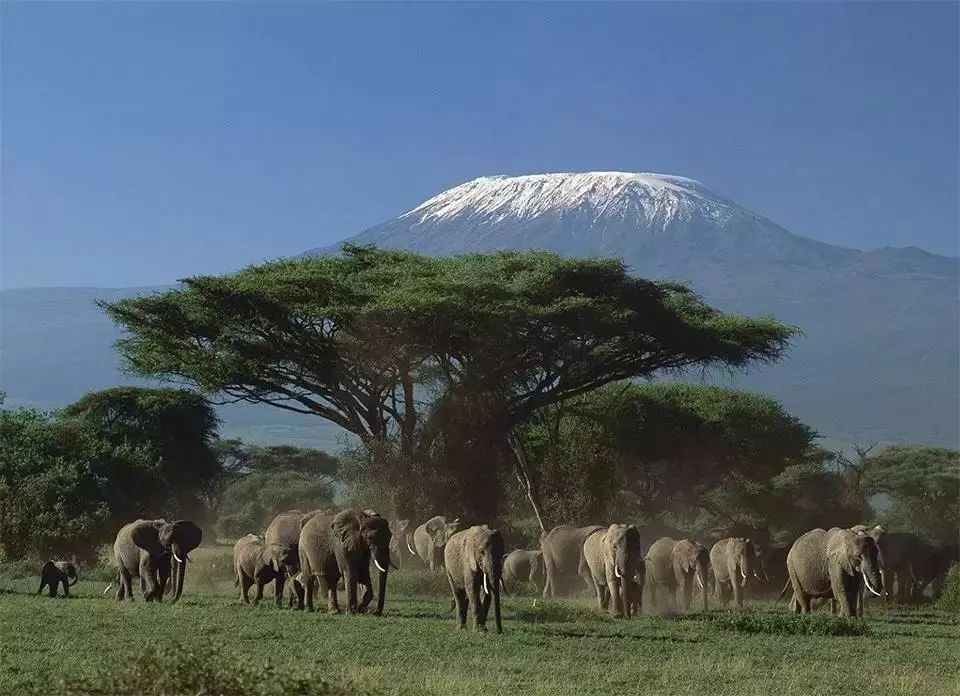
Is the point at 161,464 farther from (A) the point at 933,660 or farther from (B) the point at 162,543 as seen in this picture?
(A) the point at 933,660

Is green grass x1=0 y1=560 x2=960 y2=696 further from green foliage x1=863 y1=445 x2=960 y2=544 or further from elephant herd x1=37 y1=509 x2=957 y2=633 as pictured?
green foliage x1=863 y1=445 x2=960 y2=544

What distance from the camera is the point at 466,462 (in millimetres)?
39688

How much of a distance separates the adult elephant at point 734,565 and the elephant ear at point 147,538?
11.6 meters

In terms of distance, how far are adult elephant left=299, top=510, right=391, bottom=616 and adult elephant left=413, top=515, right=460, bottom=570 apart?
219 inches

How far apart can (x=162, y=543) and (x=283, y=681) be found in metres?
12.7

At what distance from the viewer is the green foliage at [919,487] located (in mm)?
61938

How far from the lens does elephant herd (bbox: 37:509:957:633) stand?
2289 cm

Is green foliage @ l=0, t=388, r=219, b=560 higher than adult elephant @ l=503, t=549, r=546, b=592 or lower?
higher

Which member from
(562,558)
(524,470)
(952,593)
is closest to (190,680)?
(562,558)

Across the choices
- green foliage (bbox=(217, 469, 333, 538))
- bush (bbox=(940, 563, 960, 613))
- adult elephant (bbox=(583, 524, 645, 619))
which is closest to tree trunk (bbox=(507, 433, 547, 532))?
bush (bbox=(940, 563, 960, 613))

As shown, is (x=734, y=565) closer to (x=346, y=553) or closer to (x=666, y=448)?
(x=346, y=553)

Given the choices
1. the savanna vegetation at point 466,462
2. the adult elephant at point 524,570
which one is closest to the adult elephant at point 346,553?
the savanna vegetation at point 466,462

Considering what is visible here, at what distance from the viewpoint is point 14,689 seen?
14094mm

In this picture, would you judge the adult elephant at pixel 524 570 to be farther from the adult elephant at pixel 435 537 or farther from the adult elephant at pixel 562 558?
the adult elephant at pixel 435 537
